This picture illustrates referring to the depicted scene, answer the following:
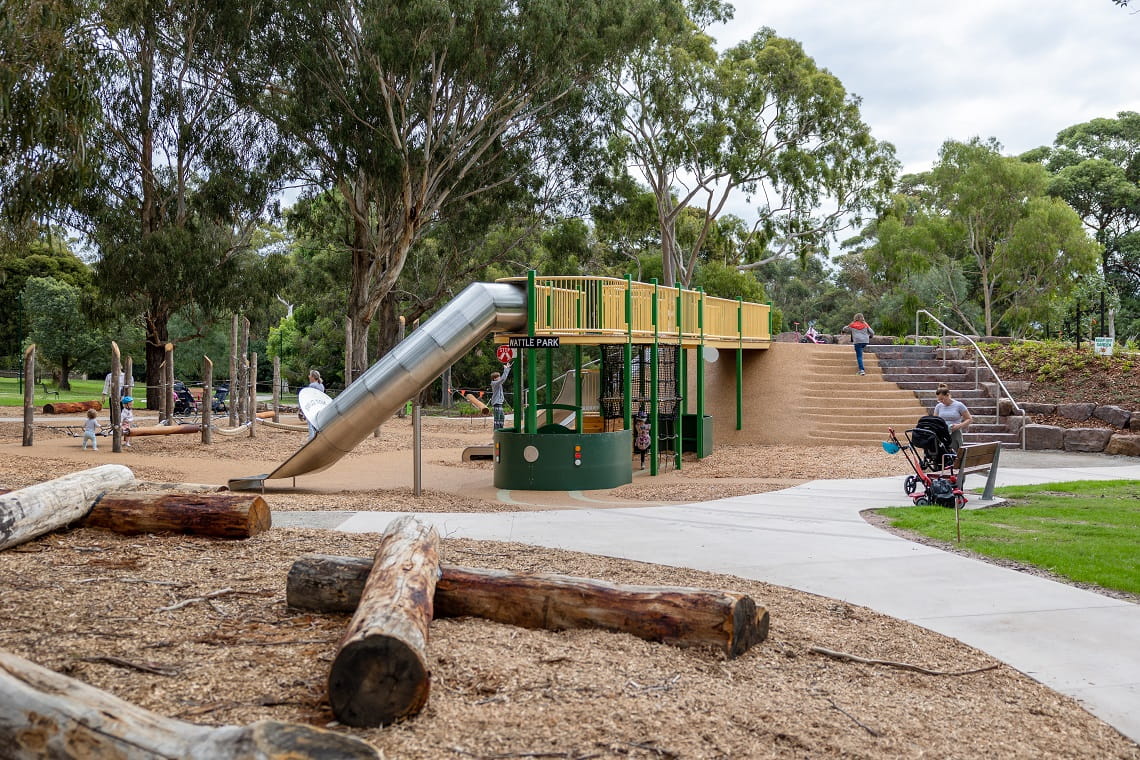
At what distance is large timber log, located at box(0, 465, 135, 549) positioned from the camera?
7086 mm

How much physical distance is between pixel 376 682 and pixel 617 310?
12.1 metres

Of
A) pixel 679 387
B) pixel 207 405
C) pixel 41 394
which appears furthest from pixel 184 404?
pixel 41 394

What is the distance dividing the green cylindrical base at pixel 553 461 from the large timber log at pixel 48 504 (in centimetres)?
706

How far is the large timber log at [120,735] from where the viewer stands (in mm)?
3287

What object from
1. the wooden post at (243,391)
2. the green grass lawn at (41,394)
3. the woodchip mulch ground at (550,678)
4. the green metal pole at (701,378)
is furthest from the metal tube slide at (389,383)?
the green grass lawn at (41,394)

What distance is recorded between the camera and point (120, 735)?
3391mm

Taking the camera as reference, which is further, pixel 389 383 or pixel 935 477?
pixel 389 383

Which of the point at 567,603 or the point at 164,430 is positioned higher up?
the point at 164,430

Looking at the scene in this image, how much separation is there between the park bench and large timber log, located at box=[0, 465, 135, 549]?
9.08 meters

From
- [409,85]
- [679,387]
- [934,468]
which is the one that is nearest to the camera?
[934,468]

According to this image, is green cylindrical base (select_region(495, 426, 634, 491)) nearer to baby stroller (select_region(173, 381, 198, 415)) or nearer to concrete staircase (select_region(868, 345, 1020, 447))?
concrete staircase (select_region(868, 345, 1020, 447))

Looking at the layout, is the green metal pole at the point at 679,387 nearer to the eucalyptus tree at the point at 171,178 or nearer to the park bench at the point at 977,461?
the park bench at the point at 977,461

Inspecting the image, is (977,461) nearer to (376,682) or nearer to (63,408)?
(376,682)

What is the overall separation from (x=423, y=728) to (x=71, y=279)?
56.8m
